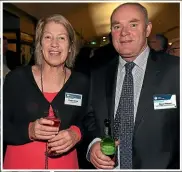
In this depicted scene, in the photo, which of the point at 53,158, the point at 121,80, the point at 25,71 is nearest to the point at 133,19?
the point at 121,80

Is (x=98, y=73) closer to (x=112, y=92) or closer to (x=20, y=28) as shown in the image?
(x=112, y=92)

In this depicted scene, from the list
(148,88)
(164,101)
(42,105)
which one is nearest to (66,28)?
(42,105)

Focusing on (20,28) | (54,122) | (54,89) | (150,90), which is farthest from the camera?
(20,28)

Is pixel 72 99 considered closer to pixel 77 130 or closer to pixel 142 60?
pixel 77 130

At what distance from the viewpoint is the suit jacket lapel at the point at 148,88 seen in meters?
1.58

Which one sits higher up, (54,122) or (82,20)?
(82,20)

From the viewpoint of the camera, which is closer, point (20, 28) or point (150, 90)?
point (150, 90)

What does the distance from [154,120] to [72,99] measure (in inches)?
19.4

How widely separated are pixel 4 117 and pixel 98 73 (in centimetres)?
62

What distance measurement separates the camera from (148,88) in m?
1.61

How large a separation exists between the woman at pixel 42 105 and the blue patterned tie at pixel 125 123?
0.24 m

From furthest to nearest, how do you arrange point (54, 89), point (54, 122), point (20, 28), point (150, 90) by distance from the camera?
point (20, 28)
point (54, 89)
point (150, 90)
point (54, 122)

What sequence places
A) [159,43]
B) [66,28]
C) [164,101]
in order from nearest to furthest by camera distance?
1. [164,101]
2. [66,28]
3. [159,43]

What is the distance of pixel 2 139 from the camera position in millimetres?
1735
